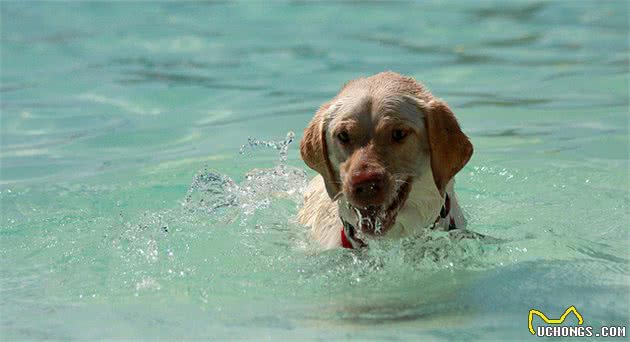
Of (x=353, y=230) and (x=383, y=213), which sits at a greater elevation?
(x=383, y=213)

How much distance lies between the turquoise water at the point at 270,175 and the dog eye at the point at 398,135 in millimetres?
733

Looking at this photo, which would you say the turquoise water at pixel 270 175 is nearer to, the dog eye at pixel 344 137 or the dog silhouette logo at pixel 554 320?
the dog silhouette logo at pixel 554 320

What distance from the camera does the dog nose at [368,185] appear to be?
5.07 meters

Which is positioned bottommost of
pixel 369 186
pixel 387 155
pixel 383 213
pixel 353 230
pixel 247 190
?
pixel 247 190

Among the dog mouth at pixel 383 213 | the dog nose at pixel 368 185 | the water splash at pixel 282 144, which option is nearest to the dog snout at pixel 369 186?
the dog nose at pixel 368 185

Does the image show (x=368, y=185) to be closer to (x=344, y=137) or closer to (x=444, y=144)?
(x=344, y=137)

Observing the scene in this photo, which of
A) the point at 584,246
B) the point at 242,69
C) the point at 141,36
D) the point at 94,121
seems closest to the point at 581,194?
the point at 584,246

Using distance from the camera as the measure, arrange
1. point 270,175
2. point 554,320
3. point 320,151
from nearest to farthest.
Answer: point 554,320 → point 320,151 → point 270,175

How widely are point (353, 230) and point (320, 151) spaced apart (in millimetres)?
504

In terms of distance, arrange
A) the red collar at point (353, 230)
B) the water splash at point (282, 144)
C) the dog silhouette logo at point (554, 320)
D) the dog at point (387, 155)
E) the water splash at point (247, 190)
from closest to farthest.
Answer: the dog silhouette logo at point (554, 320) < the dog at point (387, 155) < the red collar at point (353, 230) < the water splash at point (247, 190) < the water splash at point (282, 144)

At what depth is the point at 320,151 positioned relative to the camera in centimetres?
557

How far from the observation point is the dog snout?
200 inches

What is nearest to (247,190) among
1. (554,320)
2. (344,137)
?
(344,137)

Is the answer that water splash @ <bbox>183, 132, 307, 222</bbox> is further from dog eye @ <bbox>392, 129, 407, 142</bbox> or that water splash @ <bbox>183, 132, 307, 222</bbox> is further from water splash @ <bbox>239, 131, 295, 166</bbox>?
dog eye @ <bbox>392, 129, 407, 142</bbox>
